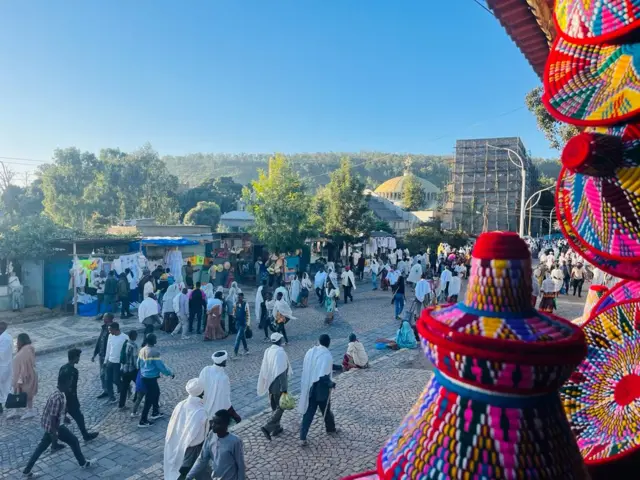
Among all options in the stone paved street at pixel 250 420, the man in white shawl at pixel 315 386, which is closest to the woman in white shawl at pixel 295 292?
the stone paved street at pixel 250 420

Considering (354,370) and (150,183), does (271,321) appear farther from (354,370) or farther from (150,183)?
(150,183)

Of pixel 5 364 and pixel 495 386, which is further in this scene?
pixel 5 364

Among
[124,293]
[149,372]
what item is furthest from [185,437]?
[124,293]

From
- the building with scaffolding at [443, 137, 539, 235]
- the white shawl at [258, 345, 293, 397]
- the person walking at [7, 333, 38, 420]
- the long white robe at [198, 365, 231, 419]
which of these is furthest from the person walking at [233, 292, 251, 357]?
the building with scaffolding at [443, 137, 539, 235]

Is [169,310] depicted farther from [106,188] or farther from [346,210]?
[106,188]

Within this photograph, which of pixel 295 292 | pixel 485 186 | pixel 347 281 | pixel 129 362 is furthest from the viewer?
pixel 485 186

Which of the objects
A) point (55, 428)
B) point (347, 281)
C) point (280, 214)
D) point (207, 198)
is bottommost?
point (55, 428)

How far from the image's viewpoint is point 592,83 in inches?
99.5

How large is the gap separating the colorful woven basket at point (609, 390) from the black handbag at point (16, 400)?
25.7ft

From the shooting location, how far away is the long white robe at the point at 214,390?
6.23 m

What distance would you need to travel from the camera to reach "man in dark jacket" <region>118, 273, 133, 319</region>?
579 inches

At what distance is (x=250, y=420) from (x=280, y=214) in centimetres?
1524

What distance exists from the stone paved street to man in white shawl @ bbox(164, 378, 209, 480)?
3.48 feet

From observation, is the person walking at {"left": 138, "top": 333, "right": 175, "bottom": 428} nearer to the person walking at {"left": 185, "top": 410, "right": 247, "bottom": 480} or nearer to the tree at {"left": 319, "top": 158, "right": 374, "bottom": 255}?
the person walking at {"left": 185, "top": 410, "right": 247, "bottom": 480}
